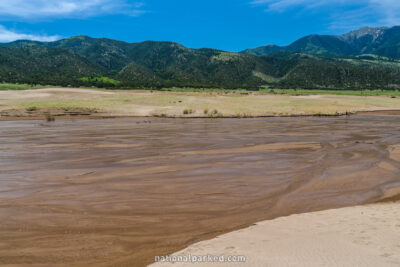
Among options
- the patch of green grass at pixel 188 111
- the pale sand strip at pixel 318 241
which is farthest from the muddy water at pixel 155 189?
the patch of green grass at pixel 188 111

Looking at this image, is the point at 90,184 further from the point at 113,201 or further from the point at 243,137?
the point at 243,137

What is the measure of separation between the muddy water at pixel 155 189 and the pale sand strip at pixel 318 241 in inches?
27.1

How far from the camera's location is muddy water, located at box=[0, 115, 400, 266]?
648 centimetres

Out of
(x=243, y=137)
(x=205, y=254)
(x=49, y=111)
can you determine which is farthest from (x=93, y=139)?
(x=49, y=111)

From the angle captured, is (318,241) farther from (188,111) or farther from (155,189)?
(188,111)

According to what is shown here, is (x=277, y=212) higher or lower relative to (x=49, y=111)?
lower

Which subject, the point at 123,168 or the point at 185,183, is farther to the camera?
the point at 123,168

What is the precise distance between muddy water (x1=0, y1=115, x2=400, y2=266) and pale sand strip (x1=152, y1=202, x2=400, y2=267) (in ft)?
2.26

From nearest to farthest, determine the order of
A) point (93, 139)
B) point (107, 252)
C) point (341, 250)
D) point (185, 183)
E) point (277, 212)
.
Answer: point (341, 250)
point (107, 252)
point (277, 212)
point (185, 183)
point (93, 139)

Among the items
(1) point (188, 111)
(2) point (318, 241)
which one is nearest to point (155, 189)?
(2) point (318, 241)

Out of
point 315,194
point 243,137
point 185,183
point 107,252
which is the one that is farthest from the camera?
point 243,137

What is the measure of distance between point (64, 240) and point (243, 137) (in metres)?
15.4

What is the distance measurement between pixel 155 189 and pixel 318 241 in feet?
16.9

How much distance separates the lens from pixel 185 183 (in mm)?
10328
